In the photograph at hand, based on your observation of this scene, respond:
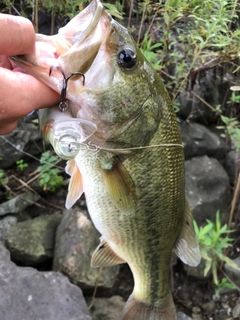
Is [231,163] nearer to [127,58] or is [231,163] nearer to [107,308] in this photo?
[107,308]

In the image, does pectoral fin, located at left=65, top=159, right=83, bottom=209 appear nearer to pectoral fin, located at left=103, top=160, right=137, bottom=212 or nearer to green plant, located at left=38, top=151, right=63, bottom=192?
pectoral fin, located at left=103, top=160, right=137, bottom=212

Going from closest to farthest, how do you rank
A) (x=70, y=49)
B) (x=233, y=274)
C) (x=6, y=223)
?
(x=70, y=49)
(x=6, y=223)
(x=233, y=274)

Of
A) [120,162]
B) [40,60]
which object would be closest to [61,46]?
[40,60]

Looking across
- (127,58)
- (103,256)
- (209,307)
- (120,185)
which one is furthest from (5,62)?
(209,307)

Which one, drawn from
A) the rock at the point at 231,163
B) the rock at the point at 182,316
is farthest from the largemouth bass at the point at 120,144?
the rock at the point at 231,163

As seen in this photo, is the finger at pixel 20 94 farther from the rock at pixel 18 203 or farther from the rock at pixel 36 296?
the rock at pixel 18 203
